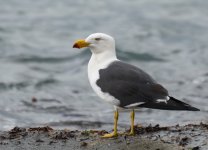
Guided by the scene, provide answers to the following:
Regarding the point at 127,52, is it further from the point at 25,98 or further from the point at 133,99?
the point at 133,99

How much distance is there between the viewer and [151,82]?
5.61 metres

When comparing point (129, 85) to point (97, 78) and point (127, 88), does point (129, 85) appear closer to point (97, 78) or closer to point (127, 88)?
point (127, 88)

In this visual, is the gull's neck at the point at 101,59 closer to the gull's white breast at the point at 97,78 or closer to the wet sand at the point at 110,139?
the gull's white breast at the point at 97,78

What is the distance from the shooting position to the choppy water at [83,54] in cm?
927

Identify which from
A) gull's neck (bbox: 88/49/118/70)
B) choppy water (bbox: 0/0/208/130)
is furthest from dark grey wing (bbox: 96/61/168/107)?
choppy water (bbox: 0/0/208/130)

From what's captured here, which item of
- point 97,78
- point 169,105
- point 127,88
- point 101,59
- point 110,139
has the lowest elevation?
point 110,139

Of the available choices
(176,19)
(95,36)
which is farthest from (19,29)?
(95,36)

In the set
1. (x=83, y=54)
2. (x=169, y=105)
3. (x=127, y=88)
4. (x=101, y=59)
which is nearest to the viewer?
(x=169, y=105)

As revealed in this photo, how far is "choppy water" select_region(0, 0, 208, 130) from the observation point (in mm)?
9266

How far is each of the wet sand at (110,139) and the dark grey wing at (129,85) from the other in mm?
418

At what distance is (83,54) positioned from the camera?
1438cm

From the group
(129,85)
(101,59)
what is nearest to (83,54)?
(101,59)

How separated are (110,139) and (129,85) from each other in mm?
608

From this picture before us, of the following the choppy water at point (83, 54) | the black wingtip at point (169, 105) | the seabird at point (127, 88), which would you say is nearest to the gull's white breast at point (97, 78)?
the seabird at point (127, 88)
